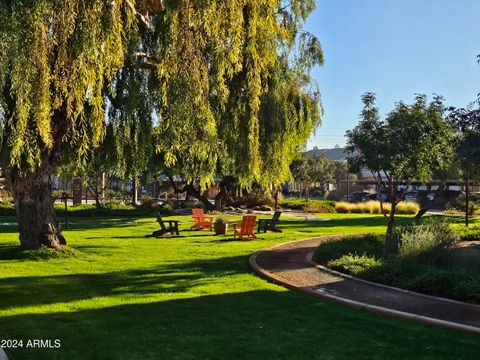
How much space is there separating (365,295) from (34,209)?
788 cm

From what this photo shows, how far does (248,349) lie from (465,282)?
4.73 meters

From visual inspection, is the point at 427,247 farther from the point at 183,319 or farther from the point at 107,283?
the point at 107,283

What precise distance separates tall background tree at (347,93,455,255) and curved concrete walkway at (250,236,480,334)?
2.79 metres

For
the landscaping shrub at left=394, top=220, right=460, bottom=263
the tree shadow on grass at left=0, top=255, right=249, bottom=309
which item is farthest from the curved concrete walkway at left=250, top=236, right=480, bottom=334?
the landscaping shrub at left=394, top=220, right=460, bottom=263

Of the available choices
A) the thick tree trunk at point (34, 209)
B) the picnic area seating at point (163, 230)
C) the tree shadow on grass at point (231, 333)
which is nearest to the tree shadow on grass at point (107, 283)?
the tree shadow on grass at point (231, 333)

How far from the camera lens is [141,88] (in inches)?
455

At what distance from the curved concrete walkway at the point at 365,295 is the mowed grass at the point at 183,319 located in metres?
0.23

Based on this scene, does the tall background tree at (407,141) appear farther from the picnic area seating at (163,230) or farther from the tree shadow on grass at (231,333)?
the picnic area seating at (163,230)

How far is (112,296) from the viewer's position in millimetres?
8367

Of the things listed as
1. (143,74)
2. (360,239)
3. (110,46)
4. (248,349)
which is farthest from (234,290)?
(360,239)

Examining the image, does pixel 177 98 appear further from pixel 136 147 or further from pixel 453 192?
pixel 453 192

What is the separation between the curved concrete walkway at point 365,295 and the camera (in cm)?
725

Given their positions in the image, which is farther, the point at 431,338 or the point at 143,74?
the point at 143,74

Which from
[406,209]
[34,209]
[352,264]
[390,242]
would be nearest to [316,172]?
[406,209]
